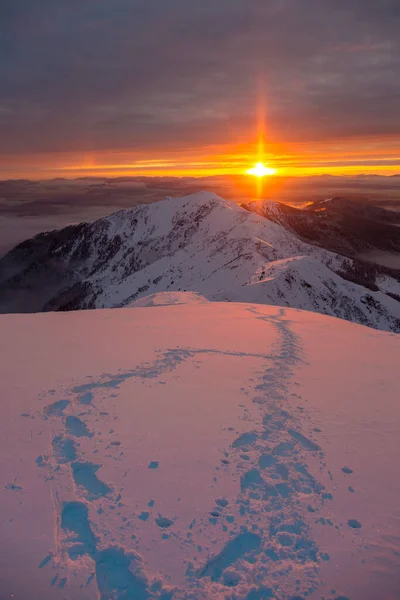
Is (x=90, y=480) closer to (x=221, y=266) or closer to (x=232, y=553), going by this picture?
(x=232, y=553)

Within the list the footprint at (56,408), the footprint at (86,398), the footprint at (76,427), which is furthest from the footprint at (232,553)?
the footprint at (86,398)

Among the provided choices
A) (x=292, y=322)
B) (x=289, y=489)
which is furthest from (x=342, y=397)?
Result: (x=292, y=322)

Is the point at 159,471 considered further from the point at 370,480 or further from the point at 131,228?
the point at 131,228

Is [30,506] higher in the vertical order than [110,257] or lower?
higher

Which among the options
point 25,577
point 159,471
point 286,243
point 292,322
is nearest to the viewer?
point 25,577

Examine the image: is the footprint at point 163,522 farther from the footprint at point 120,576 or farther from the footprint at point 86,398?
the footprint at point 86,398

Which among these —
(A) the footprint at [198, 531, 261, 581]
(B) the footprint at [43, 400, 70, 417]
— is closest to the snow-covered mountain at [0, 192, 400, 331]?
(B) the footprint at [43, 400, 70, 417]

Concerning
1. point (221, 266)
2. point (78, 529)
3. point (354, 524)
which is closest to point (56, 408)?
point (78, 529)
